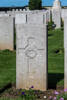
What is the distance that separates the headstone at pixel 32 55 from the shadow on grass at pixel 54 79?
41 cm

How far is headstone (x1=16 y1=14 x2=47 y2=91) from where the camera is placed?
674 cm

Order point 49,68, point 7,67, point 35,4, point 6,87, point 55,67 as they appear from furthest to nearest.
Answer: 1. point 35,4
2. point 7,67
3. point 55,67
4. point 49,68
5. point 6,87

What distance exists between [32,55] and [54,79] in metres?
1.30

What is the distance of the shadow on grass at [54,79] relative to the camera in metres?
7.38

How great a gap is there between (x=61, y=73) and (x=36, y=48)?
79.0 inches

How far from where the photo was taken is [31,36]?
678 centimetres

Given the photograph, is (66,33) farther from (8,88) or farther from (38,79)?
(8,88)

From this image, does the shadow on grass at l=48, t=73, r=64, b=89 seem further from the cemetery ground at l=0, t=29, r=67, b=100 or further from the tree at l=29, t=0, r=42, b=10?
the tree at l=29, t=0, r=42, b=10

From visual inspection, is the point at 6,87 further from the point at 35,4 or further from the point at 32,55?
the point at 35,4

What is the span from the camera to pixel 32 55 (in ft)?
22.4

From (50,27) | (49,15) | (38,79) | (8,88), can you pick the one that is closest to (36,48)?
(38,79)

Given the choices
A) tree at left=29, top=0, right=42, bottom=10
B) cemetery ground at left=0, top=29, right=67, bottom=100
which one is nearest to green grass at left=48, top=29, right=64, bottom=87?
cemetery ground at left=0, top=29, right=67, bottom=100

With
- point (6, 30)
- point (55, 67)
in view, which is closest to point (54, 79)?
point (55, 67)

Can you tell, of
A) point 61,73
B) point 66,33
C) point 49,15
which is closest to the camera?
point 66,33
